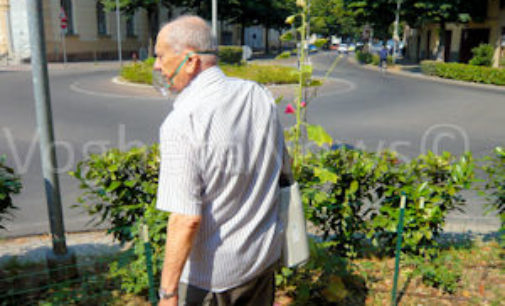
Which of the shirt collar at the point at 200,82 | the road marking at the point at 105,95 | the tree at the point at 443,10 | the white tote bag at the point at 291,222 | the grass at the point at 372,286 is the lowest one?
the grass at the point at 372,286

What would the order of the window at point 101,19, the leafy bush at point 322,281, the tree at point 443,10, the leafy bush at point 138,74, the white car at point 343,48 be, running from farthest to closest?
the window at point 101,19, the tree at point 443,10, the leafy bush at point 138,74, the white car at point 343,48, the leafy bush at point 322,281

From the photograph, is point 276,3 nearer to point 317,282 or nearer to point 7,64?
point 7,64

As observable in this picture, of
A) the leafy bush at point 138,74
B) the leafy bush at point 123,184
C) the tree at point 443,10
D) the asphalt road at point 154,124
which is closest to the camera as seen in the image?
the leafy bush at point 123,184

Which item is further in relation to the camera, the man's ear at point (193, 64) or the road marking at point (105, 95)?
the road marking at point (105, 95)

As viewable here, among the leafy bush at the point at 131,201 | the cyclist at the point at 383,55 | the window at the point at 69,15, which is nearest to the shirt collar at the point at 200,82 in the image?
the leafy bush at the point at 131,201

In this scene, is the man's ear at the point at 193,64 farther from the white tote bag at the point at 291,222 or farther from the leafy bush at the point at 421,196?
the leafy bush at the point at 421,196

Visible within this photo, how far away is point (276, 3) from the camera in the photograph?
46688 millimetres

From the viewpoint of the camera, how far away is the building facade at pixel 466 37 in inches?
1160

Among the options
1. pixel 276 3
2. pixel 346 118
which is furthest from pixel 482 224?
pixel 276 3

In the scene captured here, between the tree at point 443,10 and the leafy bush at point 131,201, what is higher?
the tree at point 443,10

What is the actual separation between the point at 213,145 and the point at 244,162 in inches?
6.3

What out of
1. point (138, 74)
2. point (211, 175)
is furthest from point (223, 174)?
point (138, 74)

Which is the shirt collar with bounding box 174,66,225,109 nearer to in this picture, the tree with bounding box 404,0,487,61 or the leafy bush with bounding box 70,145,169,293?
the leafy bush with bounding box 70,145,169,293

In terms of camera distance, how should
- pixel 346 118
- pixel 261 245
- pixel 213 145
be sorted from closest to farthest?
1. pixel 213 145
2. pixel 261 245
3. pixel 346 118
